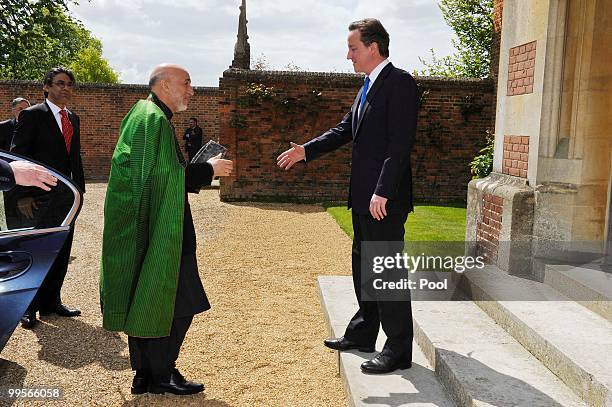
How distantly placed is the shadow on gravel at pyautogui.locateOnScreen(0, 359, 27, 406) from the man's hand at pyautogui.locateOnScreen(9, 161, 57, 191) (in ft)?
4.64

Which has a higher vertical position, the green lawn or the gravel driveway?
the green lawn

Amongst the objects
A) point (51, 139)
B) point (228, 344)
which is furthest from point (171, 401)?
point (51, 139)

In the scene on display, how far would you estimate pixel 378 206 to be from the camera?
2.91m

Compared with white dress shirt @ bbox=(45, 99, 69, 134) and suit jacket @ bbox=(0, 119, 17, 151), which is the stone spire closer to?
suit jacket @ bbox=(0, 119, 17, 151)

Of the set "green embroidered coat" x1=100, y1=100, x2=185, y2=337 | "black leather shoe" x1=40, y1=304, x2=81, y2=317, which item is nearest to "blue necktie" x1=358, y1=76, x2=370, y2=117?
"green embroidered coat" x1=100, y1=100, x2=185, y2=337

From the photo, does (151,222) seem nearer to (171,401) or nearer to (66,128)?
(171,401)

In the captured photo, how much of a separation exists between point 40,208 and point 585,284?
3339 millimetres

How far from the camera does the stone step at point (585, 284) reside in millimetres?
3318

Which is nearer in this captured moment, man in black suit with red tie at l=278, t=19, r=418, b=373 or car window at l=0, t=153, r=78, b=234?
car window at l=0, t=153, r=78, b=234

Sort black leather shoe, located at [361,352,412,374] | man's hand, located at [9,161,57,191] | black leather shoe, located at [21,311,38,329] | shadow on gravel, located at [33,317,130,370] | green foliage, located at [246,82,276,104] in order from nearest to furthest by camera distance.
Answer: man's hand, located at [9,161,57,191] → black leather shoe, located at [361,352,412,374] → shadow on gravel, located at [33,317,130,370] → black leather shoe, located at [21,311,38,329] → green foliage, located at [246,82,276,104]

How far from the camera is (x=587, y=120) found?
4090 mm

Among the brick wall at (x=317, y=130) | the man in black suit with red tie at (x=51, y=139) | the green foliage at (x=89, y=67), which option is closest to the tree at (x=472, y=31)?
the brick wall at (x=317, y=130)

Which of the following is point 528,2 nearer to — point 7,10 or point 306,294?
point 306,294

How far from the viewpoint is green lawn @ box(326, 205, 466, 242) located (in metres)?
7.71
